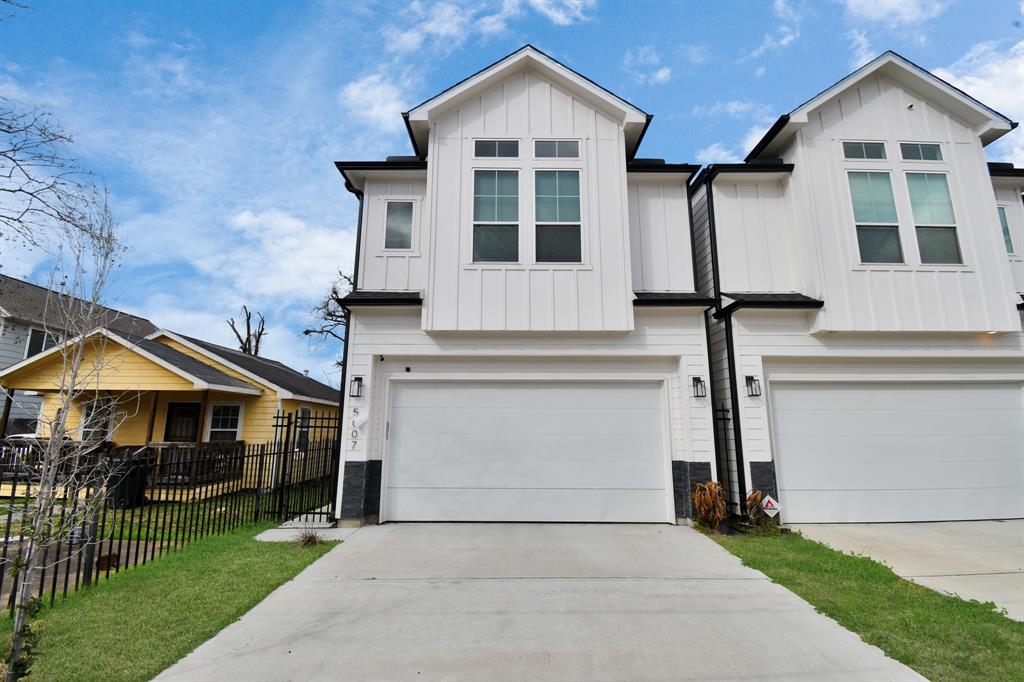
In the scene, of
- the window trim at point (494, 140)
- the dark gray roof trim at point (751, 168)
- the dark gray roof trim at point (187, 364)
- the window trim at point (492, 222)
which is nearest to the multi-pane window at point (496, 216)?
the window trim at point (492, 222)

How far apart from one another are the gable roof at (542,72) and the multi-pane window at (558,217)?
137 centimetres

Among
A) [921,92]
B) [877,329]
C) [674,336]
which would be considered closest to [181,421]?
[674,336]

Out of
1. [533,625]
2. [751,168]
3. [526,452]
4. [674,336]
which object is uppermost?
[751,168]

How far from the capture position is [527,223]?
7363 mm

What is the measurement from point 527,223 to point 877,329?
19.0 feet

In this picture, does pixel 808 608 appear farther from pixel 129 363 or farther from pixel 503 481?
pixel 129 363

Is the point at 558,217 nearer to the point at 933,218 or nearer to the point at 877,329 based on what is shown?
the point at 877,329

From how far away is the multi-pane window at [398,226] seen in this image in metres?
7.91

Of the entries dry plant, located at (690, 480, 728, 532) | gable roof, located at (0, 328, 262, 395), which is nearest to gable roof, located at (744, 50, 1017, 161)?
dry plant, located at (690, 480, 728, 532)

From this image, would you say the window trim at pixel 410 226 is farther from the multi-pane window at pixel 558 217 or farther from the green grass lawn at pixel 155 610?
the green grass lawn at pixel 155 610

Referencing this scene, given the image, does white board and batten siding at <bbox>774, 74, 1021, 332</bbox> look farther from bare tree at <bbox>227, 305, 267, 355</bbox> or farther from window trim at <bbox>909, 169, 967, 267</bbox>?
bare tree at <bbox>227, 305, 267, 355</bbox>

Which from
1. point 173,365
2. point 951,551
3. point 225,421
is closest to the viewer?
point 951,551

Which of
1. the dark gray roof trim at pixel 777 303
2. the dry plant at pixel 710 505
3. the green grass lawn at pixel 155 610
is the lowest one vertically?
the green grass lawn at pixel 155 610

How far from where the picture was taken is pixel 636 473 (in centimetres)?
712
